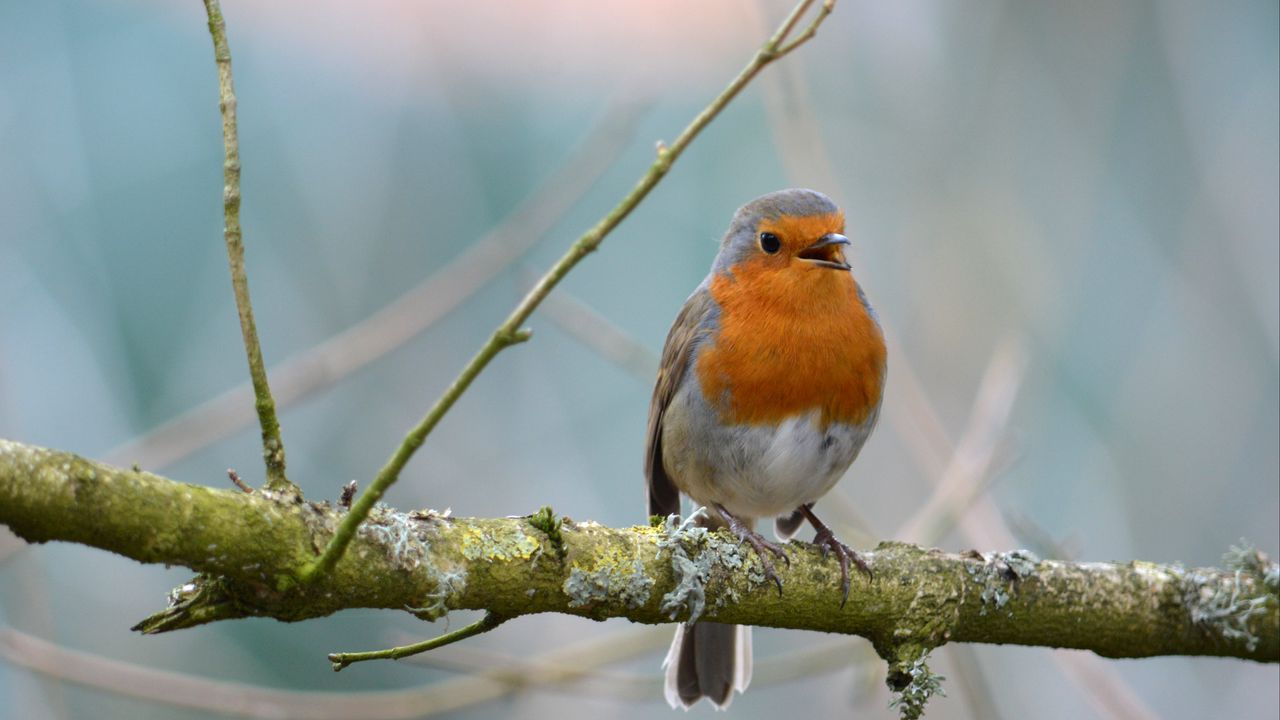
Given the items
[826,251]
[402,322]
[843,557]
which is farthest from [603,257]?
[843,557]

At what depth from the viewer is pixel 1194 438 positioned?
570cm

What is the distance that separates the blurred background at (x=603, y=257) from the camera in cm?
493

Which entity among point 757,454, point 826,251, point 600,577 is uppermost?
point 826,251

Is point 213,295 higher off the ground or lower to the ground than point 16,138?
lower

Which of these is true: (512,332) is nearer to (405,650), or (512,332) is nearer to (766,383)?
(405,650)

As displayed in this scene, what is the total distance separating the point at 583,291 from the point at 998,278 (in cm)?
216

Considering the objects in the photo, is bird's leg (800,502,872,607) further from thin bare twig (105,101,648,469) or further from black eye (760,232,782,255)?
thin bare twig (105,101,648,469)

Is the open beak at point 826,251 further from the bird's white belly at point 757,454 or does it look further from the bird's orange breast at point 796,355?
the bird's white belly at point 757,454

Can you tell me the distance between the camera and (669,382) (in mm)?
3643

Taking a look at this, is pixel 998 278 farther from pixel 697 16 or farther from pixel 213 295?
pixel 213 295

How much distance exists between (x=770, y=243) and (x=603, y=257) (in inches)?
108

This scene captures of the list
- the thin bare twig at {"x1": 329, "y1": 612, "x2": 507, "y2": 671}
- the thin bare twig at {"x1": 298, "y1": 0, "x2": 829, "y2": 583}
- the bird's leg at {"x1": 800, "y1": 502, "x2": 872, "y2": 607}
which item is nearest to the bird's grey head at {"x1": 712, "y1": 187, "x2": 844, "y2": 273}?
the bird's leg at {"x1": 800, "y1": 502, "x2": 872, "y2": 607}

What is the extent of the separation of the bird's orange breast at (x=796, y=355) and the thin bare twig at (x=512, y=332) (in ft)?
4.78

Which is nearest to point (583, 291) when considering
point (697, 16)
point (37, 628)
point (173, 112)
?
point (697, 16)
